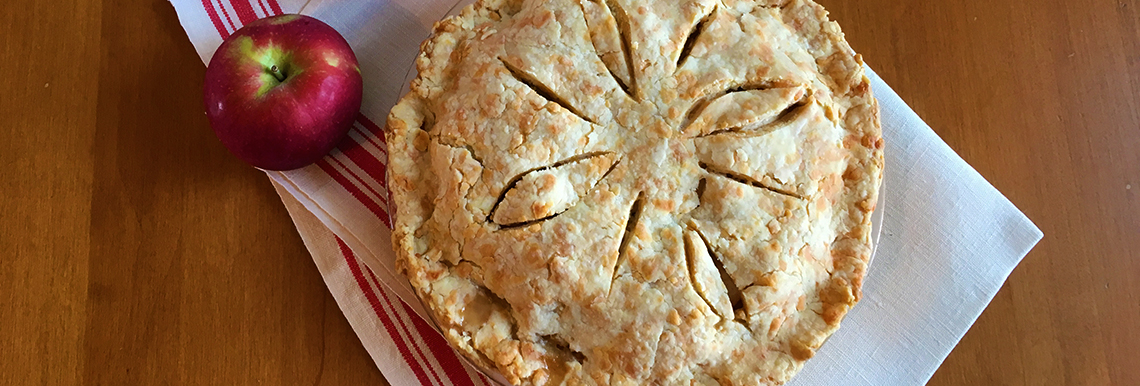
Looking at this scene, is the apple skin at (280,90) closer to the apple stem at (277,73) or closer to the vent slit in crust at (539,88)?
the apple stem at (277,73)

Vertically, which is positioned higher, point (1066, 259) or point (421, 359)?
point (1066, 259)

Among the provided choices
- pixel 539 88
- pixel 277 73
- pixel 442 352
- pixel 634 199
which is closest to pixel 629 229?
pixel 634 199

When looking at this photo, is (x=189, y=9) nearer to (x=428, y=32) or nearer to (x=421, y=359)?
(x=428, y=32)

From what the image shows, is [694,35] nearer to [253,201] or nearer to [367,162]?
[367,162]

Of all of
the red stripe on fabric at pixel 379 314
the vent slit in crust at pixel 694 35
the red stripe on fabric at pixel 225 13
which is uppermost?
the vent slit in crust at pixel 694 35

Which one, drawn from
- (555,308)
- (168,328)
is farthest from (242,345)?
(555,308)

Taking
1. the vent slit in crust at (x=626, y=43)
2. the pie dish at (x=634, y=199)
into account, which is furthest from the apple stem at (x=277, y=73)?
the vent slit in crust at (x=626, y=43)
